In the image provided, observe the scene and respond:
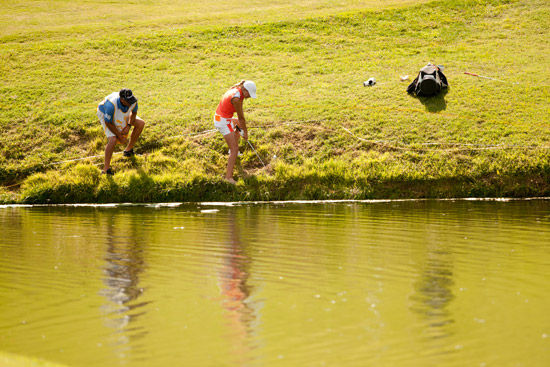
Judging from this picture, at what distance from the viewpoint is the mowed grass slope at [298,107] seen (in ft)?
48.1

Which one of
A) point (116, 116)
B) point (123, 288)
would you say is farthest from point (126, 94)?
point (123, 288)

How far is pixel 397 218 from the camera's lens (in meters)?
11.3

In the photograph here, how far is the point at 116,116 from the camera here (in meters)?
15.0

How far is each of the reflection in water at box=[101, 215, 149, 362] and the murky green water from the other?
20mm

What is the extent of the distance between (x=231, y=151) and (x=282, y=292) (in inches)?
324

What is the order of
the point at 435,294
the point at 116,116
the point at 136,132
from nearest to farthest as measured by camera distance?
the point at 435,294 → the point at 116,116 → the point at 136,132

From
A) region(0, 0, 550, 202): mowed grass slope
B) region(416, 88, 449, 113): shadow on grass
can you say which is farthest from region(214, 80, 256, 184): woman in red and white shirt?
region(416, 88, 449, 113): shadow on grass

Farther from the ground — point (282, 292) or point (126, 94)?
point (126, 94)

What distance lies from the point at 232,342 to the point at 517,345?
2.18m

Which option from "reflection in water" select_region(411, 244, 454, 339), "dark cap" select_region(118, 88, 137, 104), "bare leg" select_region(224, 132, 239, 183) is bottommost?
"reflection in water" select_region(411, 244, 454, 339)

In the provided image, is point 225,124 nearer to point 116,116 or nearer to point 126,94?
point 126,94

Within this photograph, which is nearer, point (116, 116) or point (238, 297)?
point (238, 297)

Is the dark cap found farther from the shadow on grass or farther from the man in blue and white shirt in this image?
the shadow on grass

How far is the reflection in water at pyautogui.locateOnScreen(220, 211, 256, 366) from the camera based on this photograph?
5.21 m
